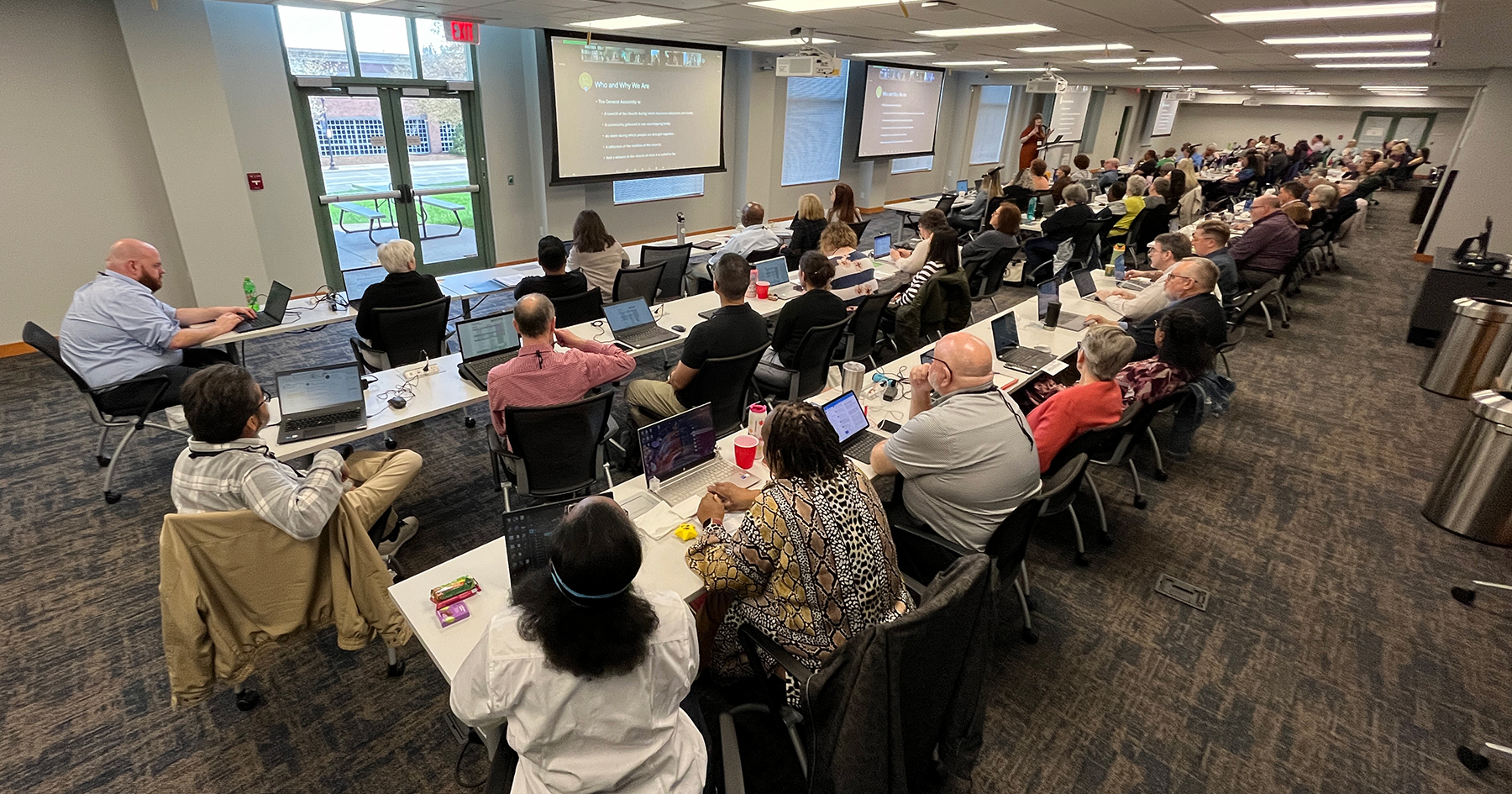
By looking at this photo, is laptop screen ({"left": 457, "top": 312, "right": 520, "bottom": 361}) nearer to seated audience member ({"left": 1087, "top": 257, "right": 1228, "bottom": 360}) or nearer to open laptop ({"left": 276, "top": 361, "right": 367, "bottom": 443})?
open laptop ({"left": 276, "top": 361, "right": 367, "bottom": 443})

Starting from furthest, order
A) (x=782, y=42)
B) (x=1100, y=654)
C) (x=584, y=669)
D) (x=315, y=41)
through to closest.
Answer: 1. (x=782, y=42)
2. (x=315, y=41)
3. (x=1100, y=654)
4. (x=584, y=669)

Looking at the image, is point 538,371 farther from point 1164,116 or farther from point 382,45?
point 1164,116

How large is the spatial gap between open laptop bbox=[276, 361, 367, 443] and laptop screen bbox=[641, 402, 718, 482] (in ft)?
5.10

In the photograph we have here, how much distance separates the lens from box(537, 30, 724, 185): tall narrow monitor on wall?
8031 mm

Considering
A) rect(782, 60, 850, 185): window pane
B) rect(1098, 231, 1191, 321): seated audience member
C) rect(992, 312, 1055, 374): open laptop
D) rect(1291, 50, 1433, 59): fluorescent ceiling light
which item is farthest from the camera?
rect(782, 60, 850, 185): window pane

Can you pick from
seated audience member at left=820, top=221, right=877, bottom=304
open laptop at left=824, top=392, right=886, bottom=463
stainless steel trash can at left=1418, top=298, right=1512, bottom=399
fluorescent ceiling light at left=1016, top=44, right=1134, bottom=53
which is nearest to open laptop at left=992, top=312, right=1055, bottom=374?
open laptop at left=824, top=392, right=886, bottom=463

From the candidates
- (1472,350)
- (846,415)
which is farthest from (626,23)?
(1472,350)

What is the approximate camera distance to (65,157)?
5.48 m

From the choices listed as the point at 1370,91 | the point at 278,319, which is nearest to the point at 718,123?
the point at 278,319

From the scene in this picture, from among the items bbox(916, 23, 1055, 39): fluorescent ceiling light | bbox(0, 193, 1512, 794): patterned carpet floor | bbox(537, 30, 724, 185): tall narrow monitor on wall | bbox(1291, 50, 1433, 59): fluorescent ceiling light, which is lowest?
bbox(0, 193, 1512, 794): patterned carpet floor

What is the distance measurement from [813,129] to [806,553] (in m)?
11.4

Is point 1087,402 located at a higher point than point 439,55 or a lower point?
lower

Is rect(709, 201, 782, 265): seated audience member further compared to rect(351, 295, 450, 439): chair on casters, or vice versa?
rect(709, 201, 782, 265): seated audience member

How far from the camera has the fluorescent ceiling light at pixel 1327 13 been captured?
450 centimetres
